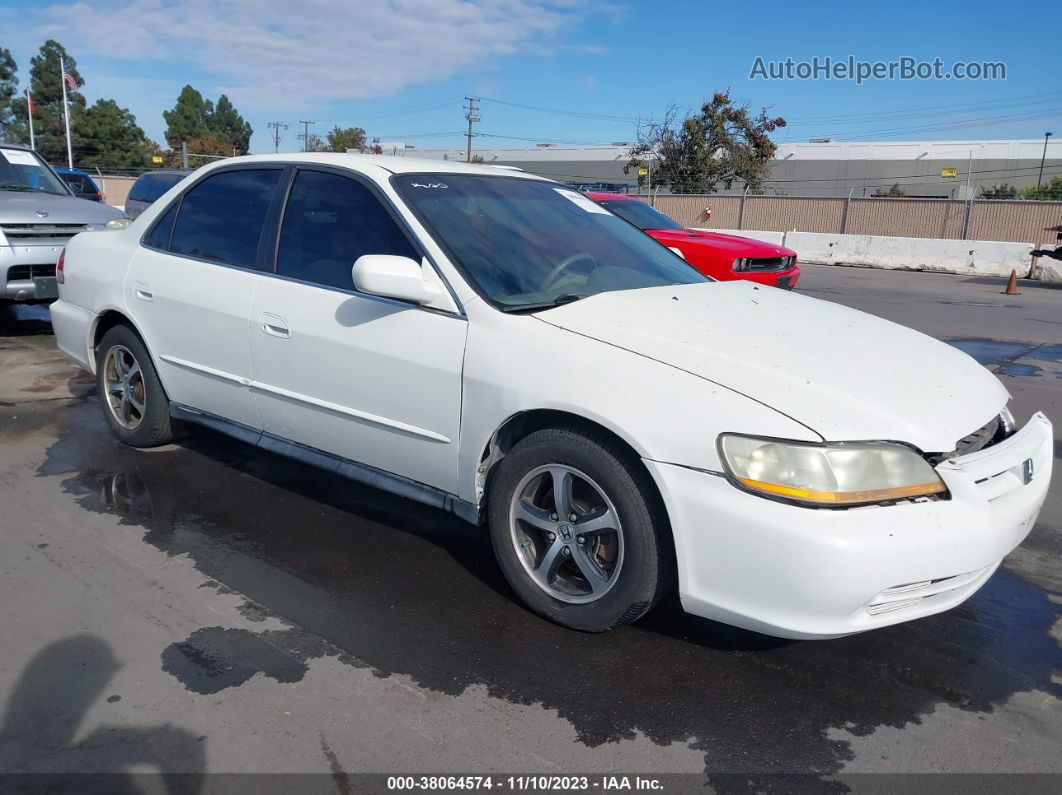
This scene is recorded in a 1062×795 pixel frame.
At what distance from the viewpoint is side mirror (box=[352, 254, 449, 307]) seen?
128 inches

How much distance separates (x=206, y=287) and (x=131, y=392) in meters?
1.14

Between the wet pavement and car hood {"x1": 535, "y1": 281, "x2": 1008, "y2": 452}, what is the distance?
0.88 metres

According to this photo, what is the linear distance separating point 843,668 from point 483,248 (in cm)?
211

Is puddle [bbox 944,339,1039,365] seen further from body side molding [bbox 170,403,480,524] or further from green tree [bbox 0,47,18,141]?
green tree [bbox 0,47,18,141]

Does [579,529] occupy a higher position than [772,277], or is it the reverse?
[772,277]

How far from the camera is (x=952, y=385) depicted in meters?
3.05

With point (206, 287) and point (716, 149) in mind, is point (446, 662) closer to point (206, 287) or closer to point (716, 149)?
point (206, 287)

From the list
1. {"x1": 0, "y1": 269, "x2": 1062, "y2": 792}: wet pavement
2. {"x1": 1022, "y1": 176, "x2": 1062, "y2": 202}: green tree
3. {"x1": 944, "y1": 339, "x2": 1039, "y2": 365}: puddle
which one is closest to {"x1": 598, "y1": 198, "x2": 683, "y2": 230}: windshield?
{"x1": 944, "y1": 339, "x2": 1039, "y2": 365}: puddle

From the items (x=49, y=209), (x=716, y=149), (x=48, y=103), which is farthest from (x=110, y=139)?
(x=49, y=209)

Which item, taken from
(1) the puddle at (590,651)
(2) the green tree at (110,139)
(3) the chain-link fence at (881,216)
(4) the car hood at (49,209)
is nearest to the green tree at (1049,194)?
(3) the chain-link fence at (881,216)

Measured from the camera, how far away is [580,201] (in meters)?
4.47

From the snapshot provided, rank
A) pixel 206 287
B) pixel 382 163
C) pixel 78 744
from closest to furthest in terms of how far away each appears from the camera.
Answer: pixel 78 744
pixel 382 163
pixel 206 287

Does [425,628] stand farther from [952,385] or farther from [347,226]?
[952,385]

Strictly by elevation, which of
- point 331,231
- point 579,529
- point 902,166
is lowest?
point 579,529
